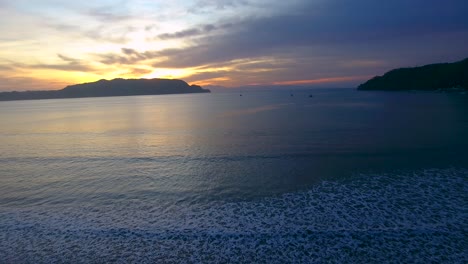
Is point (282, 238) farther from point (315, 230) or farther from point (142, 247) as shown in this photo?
point (142, 247)

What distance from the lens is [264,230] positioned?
46.0 ft

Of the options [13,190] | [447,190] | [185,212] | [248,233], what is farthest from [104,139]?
[447,190]

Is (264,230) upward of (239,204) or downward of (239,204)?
downward

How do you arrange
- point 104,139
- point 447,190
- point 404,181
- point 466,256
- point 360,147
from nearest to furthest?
point 466,256 → point 447,190 → point 404,181 → point 360,147 → point 104,139

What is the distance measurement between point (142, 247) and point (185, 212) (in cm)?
377

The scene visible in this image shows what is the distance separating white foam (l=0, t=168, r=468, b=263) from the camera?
1207 centimetres

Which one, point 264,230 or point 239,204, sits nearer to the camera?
point 264,230

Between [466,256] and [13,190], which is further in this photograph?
[13,190]

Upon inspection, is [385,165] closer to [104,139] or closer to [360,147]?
[360,147]

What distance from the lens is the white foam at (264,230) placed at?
12070 mm

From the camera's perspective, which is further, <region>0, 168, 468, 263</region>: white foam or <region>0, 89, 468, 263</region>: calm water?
<region>0, 89, 468, 263</region>: calm water

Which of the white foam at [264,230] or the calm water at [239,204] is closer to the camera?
the white foam at [264,230]

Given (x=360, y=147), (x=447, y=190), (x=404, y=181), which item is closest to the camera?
(x=447, y=190)

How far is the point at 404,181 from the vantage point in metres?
20.3
